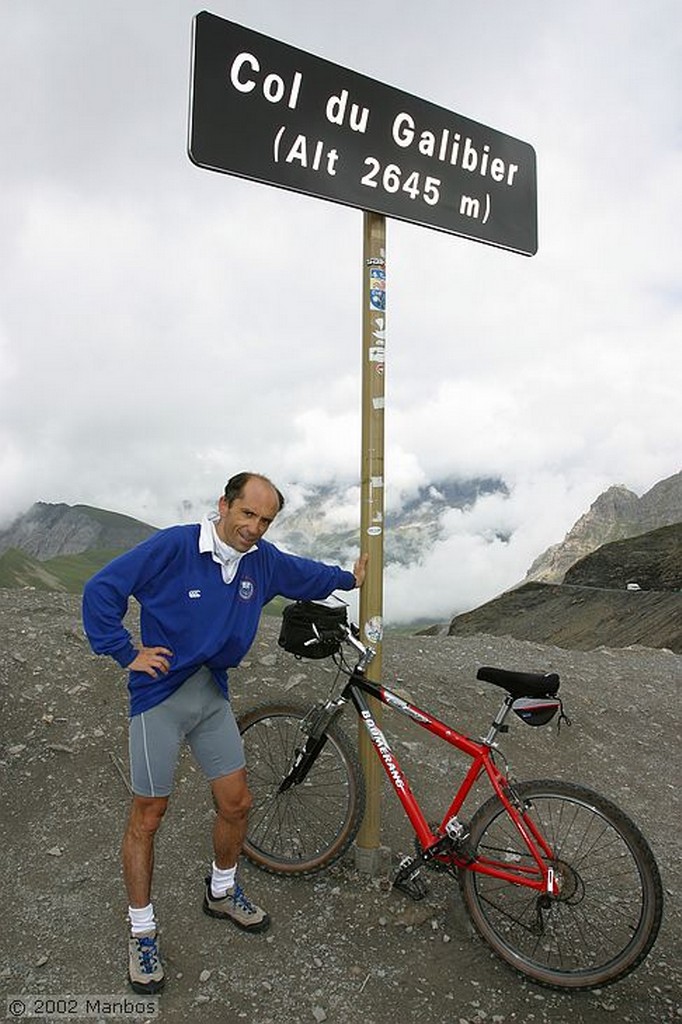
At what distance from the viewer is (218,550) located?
379cm

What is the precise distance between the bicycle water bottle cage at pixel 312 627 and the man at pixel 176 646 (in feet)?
1.55

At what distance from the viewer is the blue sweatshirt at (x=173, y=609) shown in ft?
11.7

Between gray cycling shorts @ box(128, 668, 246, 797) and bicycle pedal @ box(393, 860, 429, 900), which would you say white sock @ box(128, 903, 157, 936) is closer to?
gray cycling shorts @ box(128, 668, 246, 797)

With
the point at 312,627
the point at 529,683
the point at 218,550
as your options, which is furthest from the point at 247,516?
the point at 529,683

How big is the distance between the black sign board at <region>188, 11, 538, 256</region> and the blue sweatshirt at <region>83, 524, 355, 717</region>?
80.5 inches

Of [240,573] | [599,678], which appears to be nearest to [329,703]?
[240,573]

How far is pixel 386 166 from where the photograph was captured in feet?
14.3

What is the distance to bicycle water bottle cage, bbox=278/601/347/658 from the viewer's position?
14.4ft

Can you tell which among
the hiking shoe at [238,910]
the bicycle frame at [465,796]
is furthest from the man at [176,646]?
the bicycle frame at [465,796]

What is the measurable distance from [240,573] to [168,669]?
25.0 inches

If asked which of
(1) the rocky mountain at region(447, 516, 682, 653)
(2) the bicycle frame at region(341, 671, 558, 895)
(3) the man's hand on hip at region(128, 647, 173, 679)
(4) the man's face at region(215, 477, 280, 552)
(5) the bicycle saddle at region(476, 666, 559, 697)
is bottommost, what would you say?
(1) the rocky mountain at region(447, 516, 682, 653)

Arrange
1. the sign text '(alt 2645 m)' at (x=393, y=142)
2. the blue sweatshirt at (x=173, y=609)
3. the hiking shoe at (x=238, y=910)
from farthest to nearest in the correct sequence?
the hiking shoe at (x=238, y=910), the sign text '(alt 2645 m)' at (x=393, y=142), the blue sweatshirt at (x=173, y=609)

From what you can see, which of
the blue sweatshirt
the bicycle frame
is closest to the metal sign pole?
the bicycle frame

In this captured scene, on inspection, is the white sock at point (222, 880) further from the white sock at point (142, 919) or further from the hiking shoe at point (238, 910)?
the white sock at point (142, 919)
